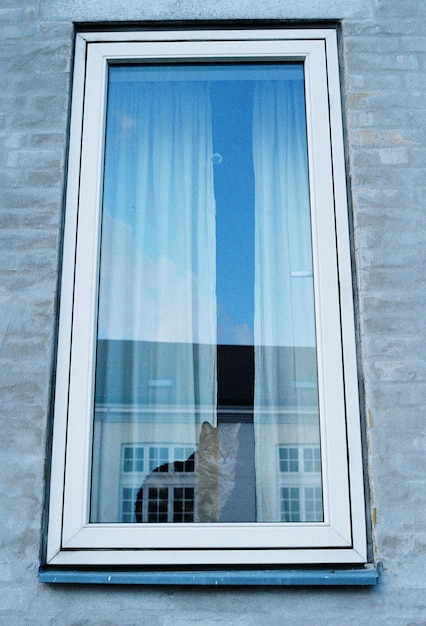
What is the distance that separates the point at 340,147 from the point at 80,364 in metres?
1.27

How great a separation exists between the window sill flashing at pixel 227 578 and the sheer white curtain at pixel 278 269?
0.23 meters

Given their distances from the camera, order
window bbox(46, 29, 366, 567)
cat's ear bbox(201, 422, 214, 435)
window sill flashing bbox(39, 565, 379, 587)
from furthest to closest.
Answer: cat's ear bbox(201, 422, 214, 435), window bbox(46, 29, 366, 567), window sill flashing bbox(39, 565, 379, 587)

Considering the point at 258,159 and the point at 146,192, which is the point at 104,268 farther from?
the point at 258,159

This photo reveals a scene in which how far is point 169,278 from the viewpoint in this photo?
282 centimetres

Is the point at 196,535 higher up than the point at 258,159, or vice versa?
the point at 258,159

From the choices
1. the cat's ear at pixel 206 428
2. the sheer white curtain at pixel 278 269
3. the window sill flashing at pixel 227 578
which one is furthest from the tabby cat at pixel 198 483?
the window sill flashing at pixel 227 578

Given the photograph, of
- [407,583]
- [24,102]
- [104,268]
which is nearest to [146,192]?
[104,268]

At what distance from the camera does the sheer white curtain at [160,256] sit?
2668mm

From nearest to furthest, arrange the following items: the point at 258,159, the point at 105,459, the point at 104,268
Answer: the point at 105,459, the point at 104,268, the point at 258,159

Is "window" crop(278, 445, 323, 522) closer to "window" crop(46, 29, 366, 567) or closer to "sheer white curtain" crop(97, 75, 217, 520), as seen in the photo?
"window" crop(46, 29, 366, 567)

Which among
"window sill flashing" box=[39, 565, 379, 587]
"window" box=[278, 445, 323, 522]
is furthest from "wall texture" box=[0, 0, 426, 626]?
"window" box=[278, 445, 323, 522]

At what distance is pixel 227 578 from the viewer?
7.65 ft

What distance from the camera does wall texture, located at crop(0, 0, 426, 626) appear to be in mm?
2346

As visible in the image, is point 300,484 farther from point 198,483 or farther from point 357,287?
point 357,287
